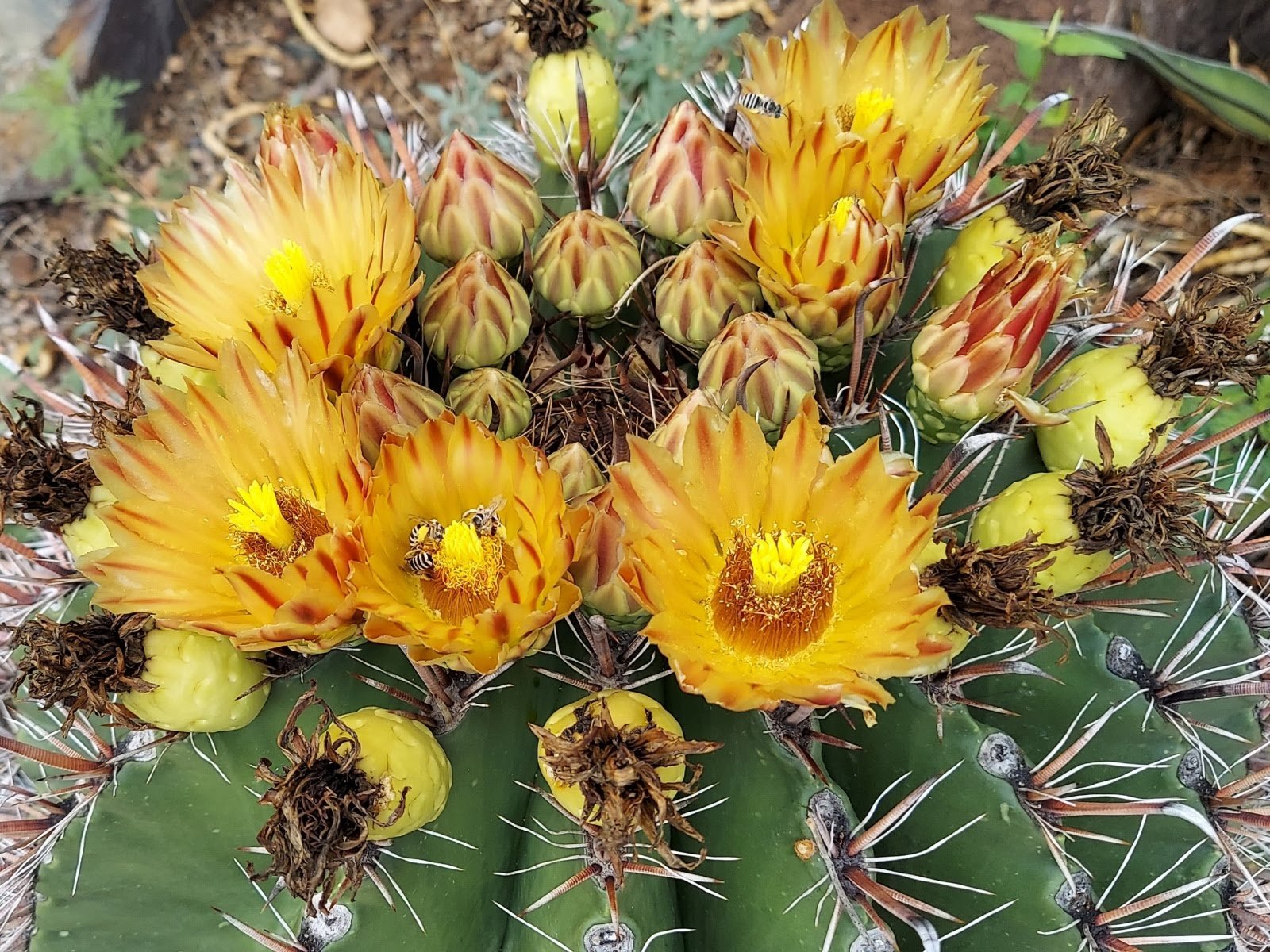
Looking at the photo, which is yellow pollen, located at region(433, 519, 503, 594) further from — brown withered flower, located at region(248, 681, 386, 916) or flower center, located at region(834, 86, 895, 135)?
flower center, located at region(834, 86, 895, 135)

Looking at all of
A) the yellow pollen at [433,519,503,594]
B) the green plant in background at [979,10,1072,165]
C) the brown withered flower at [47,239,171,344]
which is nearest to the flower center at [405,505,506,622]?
the yellow pollen at [433,519,503,594]

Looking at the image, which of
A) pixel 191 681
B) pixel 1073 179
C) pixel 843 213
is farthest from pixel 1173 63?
pixel 191 681

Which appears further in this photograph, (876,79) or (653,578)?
(876,79)

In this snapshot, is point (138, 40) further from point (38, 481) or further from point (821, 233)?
point (821, 233)

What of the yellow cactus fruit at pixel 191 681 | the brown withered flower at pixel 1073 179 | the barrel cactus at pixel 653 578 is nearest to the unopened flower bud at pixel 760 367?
the barrel cactus at pixel 653 578

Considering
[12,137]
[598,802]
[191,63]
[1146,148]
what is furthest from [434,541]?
[191,63]

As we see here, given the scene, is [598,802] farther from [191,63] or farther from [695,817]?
[191,63]

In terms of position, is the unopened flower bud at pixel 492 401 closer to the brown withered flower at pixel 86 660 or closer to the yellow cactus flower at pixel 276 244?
the yellow cactus flower at pixel 276 244
